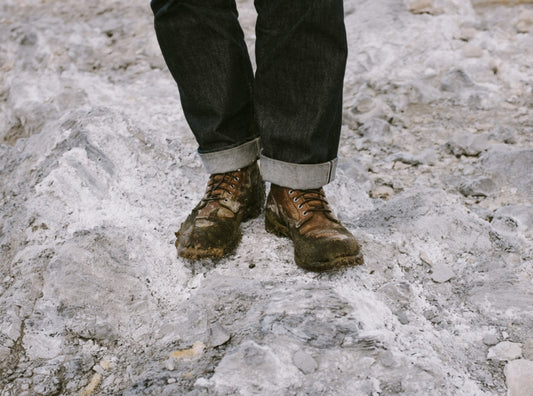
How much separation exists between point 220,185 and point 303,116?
1.34ft

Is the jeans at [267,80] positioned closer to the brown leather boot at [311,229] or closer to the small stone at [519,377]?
the brown leather boot at [311,229]

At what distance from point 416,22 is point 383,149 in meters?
1.18

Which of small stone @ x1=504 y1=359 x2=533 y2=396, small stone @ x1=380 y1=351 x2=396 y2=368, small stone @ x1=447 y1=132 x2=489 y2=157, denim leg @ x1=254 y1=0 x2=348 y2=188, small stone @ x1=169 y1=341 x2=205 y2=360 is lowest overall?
small stone @ x1=447 y1=132 x2=489 y2=157

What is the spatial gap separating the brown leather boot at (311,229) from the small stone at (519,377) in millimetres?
480

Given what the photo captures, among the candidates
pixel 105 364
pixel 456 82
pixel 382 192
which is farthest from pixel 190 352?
pixel 456 82

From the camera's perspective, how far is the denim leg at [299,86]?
120 cm

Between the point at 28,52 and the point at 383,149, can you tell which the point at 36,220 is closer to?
the point at 383,149

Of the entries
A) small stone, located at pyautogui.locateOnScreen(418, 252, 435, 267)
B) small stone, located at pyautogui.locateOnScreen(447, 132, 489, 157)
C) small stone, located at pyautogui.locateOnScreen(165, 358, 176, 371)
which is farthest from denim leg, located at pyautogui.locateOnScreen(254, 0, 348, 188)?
small stone, located at pyautogui.locateOnScreen(447, 132, 489, 157)

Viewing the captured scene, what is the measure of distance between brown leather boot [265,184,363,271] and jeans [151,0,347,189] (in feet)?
0.20

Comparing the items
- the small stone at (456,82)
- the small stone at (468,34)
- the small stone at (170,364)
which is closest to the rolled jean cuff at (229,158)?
the small stone at (170,364)

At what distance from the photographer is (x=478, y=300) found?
4.09ft

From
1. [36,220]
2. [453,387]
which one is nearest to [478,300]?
[453,387]

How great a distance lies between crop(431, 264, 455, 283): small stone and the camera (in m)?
1.34

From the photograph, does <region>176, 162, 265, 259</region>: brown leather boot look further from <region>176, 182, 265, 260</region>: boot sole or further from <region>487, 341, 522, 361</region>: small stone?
<region>487, 341, 522, 361</region>: small stone
